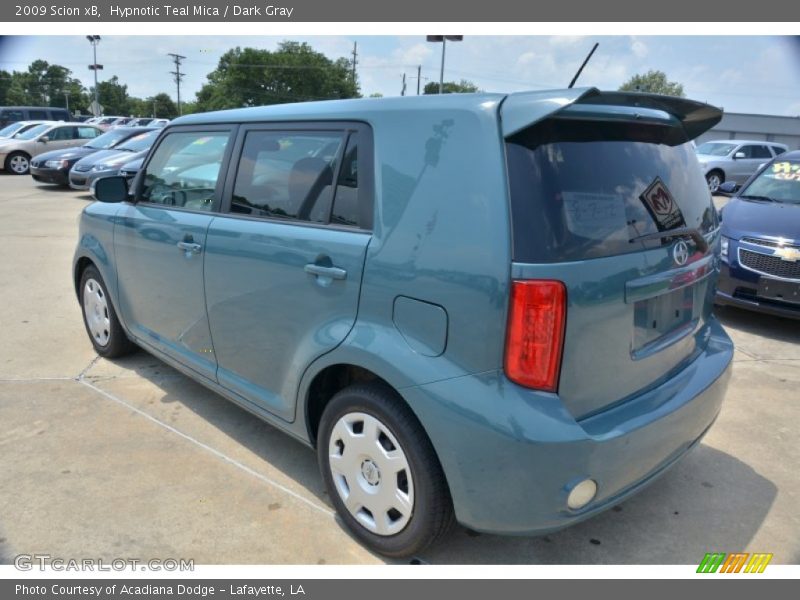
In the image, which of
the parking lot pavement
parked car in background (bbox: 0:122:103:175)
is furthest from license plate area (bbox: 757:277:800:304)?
parked car in background (bbox: 0:122:103:175)

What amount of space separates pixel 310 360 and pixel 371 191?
0.76 meters

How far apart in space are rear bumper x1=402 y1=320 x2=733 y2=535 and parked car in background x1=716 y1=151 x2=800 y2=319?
3.54 meters

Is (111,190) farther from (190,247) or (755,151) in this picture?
(755,151)

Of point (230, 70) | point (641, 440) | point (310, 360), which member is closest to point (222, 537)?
point (310, 360)

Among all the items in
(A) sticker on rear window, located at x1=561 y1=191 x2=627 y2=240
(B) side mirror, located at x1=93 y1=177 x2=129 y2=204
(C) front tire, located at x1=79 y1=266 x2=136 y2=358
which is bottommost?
(C) front tire, located at x1=79 y1=266 x2=136 y2=358

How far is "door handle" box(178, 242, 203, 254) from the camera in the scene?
3105 millimetres

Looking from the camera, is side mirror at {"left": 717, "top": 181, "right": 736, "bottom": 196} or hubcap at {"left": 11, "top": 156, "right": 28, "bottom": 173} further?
hubcap at {"left": 11, "top": 156, "right": 28, "bottom": 173}

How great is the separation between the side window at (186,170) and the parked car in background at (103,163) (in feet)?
33.3

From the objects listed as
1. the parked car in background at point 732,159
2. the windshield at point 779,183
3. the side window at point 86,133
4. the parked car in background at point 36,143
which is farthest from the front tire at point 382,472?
the side window at point 86,133

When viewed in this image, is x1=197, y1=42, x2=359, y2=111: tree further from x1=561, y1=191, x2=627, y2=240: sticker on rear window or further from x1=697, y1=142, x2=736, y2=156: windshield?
x1=561, y1=191, x2=627, y2=240: sticker on rear window

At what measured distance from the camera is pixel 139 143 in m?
14.9

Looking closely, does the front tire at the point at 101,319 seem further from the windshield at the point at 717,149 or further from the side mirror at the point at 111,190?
the windshield at the point at 717,149

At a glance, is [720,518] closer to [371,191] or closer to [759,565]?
[759,565]

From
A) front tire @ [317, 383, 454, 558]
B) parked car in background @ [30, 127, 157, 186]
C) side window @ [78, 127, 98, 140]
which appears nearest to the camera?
front tire @ [317, 383, 454, 558]
